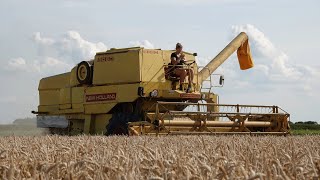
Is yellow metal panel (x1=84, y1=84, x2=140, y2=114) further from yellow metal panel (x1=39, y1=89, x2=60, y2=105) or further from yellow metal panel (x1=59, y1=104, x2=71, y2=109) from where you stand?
yellow metal panel (x1=39, y1=89, x2=60, y2=105)

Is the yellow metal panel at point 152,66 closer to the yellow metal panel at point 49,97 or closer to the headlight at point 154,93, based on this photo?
the headlight at point 154,93

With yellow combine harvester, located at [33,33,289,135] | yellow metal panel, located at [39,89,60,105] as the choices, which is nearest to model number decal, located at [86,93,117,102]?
yellow combine harvester, located at [33,33,289,135]

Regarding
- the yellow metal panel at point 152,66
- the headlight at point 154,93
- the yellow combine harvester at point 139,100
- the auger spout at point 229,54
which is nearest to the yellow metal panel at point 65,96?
the yellow combine harvester at point 139,100

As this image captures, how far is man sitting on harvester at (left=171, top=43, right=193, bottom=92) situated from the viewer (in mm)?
15680

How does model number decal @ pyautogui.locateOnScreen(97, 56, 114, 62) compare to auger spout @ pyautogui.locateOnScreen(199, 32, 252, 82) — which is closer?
model number decal @ pyautogui.locateOnScreen(97, 56, 114, 62)

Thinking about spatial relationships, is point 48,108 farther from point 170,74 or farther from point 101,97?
point 170,74

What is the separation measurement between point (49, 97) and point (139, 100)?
4.41 metres

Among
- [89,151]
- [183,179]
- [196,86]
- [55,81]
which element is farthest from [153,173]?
[55,81]

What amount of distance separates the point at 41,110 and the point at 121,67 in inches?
163

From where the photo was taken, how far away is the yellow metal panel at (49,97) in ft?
61.1

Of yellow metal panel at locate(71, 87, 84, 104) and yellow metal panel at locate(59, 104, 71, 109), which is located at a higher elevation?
yellow metal panel at locate(71, 87, 84, 104)

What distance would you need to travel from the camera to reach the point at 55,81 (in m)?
18.9

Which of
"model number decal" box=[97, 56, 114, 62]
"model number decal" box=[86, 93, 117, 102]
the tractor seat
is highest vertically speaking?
"model number decal" box=[97, 56, 114, 62]

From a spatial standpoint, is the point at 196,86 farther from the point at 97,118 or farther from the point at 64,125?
the point at 64,125
